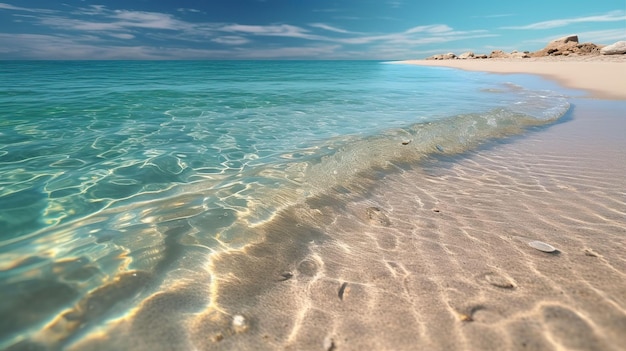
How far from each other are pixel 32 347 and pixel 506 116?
382 inches

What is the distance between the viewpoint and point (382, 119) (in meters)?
8.51

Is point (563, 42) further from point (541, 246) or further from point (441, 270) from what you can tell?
point (441, 270)

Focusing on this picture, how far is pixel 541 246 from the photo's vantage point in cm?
248

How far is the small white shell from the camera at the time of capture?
2.44 m

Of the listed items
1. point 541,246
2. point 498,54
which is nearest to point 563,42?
point 498,54

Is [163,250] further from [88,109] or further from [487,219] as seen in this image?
[88,109]

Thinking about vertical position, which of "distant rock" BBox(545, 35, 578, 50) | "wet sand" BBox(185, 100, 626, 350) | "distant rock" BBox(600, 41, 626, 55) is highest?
"distant rock" BBox(545, 35, 578, 50)

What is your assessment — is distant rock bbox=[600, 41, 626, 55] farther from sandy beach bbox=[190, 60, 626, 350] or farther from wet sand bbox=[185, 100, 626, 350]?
wet sand bbox=[185, 100, 626, 350]

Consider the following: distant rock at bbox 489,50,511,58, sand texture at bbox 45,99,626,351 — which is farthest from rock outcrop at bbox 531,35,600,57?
sand texture at bbox 45,99,626,351

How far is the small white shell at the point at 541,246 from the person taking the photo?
8.00ft

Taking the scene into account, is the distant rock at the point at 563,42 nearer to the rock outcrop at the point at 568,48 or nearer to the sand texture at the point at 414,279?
the rock outcrop at the point at 568,48

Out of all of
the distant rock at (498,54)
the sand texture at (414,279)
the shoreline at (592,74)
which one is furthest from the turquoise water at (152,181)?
the distant rock at (498,54)

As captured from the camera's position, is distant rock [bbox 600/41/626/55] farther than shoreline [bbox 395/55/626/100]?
Yes

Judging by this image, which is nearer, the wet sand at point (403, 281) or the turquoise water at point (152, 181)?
the wet sand at point (403, 281)
